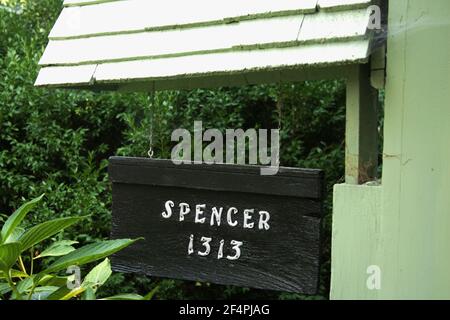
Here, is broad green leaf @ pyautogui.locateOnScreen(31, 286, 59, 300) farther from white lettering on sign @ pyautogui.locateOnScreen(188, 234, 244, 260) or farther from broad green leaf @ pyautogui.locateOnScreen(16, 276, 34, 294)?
white lettering on sign @ pyautogui.locateOnScreen(188, 234, 244, 260)

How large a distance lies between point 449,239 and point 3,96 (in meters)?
2.78

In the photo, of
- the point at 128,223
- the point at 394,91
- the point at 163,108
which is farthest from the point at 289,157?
the point at 394,91

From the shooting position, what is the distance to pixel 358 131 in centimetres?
173

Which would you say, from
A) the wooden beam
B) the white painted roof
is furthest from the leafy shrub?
the wooden beam

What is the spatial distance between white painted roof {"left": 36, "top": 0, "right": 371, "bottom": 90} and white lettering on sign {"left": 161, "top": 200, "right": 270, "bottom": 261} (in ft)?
1.33

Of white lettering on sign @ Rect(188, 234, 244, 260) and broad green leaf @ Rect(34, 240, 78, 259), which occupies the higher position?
white lettering on sign @ Rect(188, 234, 244, 260)

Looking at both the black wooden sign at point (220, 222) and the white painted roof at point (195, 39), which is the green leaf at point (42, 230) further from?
the white painted roof at point (195, 39)

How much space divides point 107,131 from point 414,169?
2.57 m

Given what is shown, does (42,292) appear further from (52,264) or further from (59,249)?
(59,249)

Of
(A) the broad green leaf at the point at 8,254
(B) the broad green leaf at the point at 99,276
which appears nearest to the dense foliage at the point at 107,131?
(B) the broad green leaf at the point at 99,276

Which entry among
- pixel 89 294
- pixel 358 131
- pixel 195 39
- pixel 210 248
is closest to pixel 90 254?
pixel 89 294

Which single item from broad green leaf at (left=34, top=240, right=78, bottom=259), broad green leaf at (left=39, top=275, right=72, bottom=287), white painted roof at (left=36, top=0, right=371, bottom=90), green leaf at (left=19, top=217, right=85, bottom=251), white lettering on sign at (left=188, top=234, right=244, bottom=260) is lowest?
broad green leaf at (left=39, top=275, right=72, bottom=287)

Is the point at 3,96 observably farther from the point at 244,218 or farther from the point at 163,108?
the point at 244,218

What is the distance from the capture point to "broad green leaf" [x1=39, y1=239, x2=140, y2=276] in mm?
1775
